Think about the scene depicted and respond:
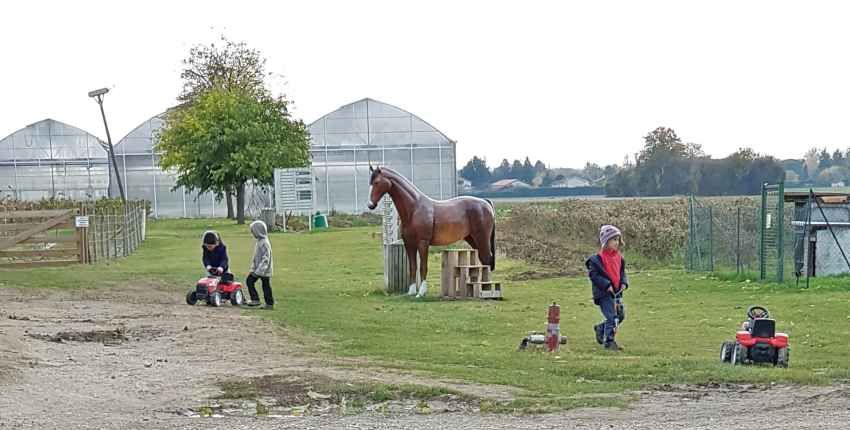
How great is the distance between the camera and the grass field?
11.1 meters

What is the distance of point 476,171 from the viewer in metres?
111

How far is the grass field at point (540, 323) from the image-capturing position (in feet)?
36.6

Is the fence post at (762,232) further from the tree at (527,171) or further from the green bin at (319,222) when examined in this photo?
the tree at (527,171)

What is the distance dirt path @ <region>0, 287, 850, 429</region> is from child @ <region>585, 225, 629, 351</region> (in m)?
2.90

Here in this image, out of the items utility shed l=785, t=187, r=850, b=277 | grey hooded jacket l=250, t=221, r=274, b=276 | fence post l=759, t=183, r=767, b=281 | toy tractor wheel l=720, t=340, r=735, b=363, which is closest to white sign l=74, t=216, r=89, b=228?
grey hooded jacket l=250, t=221, r=274, b=276

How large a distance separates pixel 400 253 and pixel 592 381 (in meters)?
12.1

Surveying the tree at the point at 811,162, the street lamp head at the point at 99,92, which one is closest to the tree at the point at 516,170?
the tree at the point at 811,162

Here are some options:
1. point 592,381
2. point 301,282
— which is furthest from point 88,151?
point 592,381

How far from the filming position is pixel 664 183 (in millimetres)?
68438

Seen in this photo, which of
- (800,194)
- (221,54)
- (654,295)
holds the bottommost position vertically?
(654,295)

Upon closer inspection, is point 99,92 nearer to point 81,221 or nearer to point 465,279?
point 81,221

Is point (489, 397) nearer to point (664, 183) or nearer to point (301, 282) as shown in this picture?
point (301, 282)

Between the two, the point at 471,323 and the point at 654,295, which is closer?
the point at 471,323

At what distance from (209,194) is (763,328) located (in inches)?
2437
